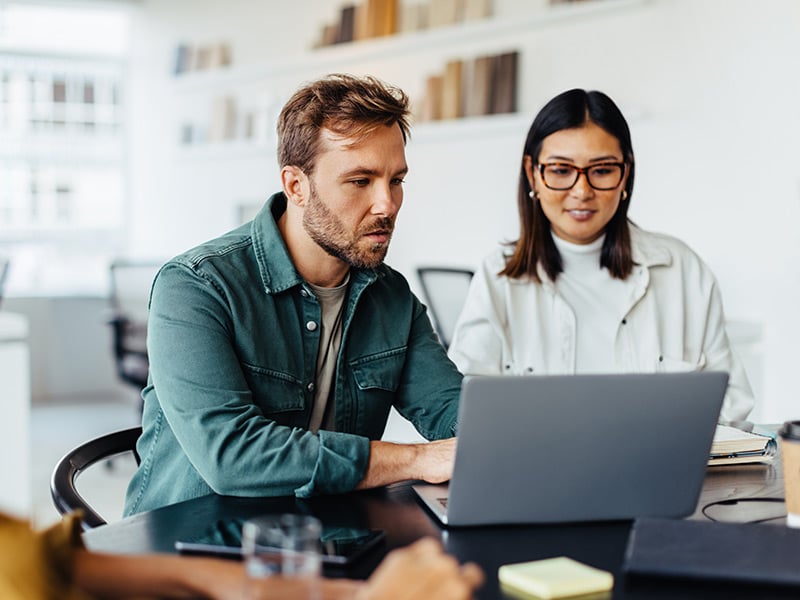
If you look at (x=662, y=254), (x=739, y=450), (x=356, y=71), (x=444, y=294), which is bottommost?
(x=444, y=294)

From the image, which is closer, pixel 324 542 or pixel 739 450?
pixel 324 542

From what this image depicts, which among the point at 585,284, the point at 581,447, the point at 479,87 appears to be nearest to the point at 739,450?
the point at 581,447

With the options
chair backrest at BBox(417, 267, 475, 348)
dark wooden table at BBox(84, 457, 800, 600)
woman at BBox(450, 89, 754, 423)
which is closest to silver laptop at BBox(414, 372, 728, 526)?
dark wooden table at BBox(84, 457, 800, 600)

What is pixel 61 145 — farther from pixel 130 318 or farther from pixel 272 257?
pixel 272 257

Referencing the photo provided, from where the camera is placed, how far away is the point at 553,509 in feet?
3.99

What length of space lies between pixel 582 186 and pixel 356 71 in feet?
9.57

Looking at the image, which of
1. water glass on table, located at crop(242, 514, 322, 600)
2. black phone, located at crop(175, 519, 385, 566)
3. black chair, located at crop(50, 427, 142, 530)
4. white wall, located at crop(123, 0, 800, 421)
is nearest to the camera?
water glass on table, located at crop(242, 514, 322, 600)

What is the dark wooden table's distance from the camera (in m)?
1.00

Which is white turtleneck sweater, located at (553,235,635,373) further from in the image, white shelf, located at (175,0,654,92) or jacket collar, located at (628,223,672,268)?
white shelf, located at (175,0,654,92)

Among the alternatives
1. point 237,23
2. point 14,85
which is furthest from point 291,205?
point 14,85

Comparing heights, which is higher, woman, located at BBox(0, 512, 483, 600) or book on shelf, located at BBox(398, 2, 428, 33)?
book on shelf, located at BBox(398, 2, 428, 33)

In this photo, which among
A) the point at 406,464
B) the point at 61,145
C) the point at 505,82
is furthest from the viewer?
the point at 61,145

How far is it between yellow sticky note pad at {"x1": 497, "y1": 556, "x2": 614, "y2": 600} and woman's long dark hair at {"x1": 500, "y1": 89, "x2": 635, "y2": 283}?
1.37 meters

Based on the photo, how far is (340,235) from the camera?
1737 millimetres
